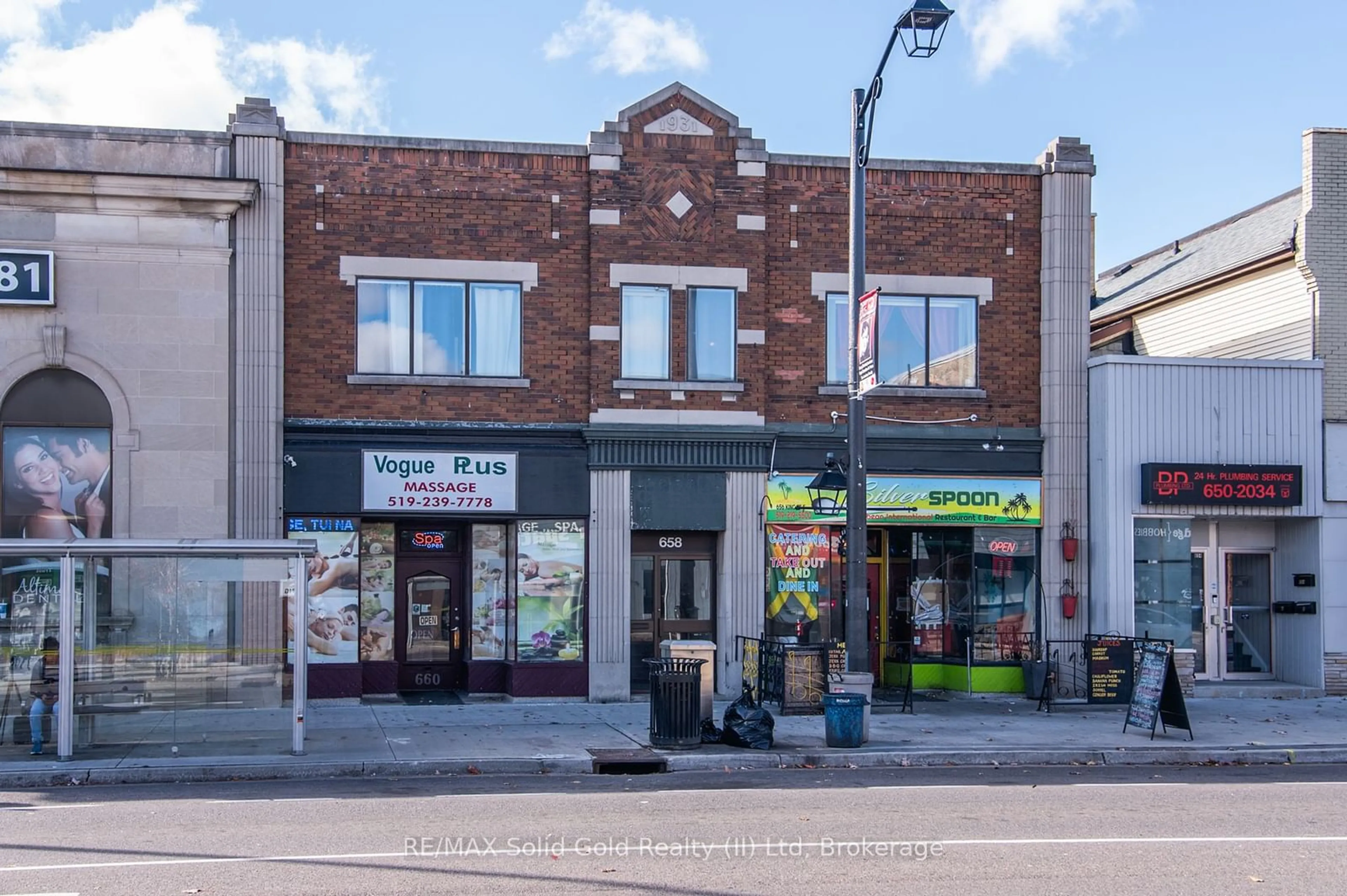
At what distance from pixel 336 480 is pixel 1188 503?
12.6 meters

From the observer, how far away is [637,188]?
808 inches

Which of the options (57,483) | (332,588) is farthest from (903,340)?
(57,483)

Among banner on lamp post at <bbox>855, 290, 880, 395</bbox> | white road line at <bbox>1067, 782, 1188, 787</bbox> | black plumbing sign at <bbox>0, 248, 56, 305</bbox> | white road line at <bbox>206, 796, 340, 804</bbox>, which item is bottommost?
white road line at <bbox>1067, 782, 1188, 787</bbox>

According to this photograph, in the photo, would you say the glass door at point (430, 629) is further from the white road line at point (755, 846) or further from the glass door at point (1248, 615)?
the glass door at point (1248, 615)

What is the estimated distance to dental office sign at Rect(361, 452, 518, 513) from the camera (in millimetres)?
19672

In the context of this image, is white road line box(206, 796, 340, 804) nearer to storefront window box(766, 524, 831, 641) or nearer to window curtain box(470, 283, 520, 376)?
window curtain box(470, 283, 520, 376)

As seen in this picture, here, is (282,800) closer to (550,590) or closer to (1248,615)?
(550,590)

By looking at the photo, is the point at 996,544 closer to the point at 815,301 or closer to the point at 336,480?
the point at 815,301

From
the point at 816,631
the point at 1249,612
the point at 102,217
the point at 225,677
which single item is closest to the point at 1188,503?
the point at 1249,612

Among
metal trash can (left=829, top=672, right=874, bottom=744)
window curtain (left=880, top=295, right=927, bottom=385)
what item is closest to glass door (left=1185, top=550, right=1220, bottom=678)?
window curtain (left=880, top=295, right=927, bottom=385)

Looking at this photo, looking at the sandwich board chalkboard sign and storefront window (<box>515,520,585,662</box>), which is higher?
storefront window (<box>515,520,585,662</box>)

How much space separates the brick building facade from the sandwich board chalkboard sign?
402 cm

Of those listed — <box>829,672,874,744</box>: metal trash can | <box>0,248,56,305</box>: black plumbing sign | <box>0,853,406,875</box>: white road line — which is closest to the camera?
<box>0,853,406,875</box>: white road line

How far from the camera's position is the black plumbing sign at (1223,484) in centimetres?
2094
